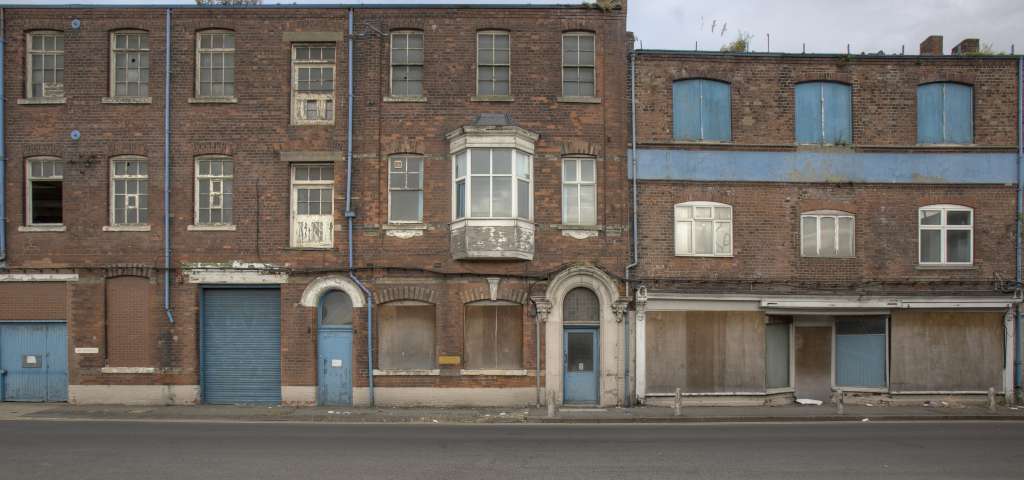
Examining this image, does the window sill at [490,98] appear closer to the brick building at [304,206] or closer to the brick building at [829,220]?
the brick building at [304,206]

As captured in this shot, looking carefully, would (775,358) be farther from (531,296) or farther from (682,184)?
(531,296)

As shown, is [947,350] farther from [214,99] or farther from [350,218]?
[214,99]

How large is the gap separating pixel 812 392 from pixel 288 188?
14.5 meters

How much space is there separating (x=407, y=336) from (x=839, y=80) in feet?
42.8

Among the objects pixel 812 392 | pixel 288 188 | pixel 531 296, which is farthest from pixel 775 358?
pixel 288 188

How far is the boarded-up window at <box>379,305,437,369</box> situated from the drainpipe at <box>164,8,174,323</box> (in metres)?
5.38

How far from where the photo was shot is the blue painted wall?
66.8 feet

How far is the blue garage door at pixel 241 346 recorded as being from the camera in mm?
20109

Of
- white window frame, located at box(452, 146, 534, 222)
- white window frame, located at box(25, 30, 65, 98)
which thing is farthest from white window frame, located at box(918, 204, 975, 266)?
white window frame, located at box(25, 30, 65, 98)

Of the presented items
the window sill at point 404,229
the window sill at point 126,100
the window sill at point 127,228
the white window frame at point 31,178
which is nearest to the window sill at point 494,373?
the window sill at point 404,229

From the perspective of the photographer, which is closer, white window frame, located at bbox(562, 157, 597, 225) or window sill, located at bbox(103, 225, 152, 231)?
window sill, located at bbox(103, 225, 152, 231)

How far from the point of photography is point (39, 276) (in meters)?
20.0

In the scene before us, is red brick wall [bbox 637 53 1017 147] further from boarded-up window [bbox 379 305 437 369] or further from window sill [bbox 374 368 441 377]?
window sill [bbox 374 368 441 377]

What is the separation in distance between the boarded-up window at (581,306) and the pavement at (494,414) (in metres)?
2.30
